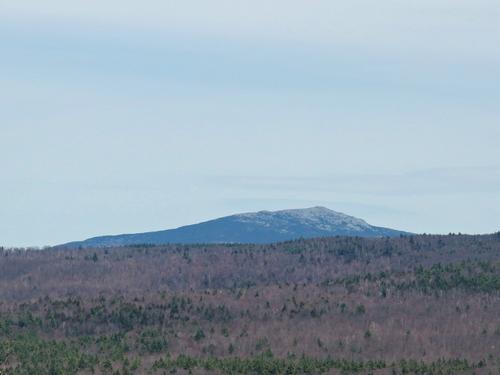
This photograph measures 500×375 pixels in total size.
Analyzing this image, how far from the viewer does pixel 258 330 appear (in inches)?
3615

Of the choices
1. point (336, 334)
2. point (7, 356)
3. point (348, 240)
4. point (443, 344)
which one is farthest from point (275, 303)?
point (348, 240)

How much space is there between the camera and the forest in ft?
240

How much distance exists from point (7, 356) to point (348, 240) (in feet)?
254

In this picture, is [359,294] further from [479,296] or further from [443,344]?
[443,344]

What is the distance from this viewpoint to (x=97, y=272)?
469ft

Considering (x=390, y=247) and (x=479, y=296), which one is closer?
(x=479, y=296)

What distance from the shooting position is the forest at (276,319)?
7325 centimetres

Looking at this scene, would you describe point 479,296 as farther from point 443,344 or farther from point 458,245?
point 458,245

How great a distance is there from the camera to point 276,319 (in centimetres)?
9631

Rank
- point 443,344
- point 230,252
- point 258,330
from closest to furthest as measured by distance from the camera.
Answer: point 443,344 → point 258,330 → point 230,252

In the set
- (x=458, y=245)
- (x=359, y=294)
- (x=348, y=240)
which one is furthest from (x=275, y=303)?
(x=348, y=240)

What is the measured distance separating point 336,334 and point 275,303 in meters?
13.3

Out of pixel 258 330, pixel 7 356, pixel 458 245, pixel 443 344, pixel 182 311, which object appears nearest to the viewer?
pixel 7 356

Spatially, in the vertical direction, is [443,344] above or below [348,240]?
below
